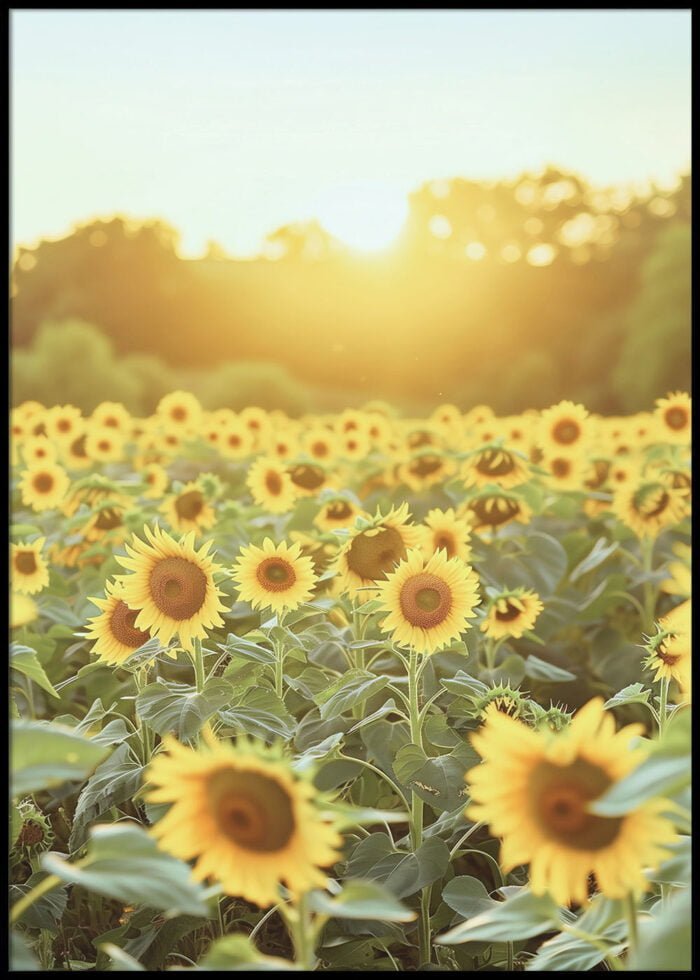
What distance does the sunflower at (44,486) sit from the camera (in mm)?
3961

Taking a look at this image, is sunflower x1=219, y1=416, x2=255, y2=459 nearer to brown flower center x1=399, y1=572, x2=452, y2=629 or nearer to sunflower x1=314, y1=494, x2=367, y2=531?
sunflower x1=314, y1=494, x2=367, y2=531

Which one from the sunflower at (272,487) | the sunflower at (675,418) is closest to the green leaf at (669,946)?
the sunflower at (272,487)

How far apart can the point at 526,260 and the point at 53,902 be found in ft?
45.1

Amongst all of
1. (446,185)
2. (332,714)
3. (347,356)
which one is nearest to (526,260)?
(446,185)

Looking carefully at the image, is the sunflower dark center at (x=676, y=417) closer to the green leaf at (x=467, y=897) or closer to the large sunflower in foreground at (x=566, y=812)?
the green leaf at (x=467, y=897)

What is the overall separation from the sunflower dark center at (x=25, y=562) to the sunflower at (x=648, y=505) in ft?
6.27

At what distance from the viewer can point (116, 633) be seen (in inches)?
76.7

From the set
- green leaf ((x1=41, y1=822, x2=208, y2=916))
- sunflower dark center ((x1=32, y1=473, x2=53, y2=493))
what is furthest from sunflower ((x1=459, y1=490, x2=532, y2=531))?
green leaf ((x1=41, y1=822, x2=208, y2=916))

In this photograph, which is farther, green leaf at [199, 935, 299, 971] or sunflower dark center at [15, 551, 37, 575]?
sunflower dark center at [15, 551, 37, 575]

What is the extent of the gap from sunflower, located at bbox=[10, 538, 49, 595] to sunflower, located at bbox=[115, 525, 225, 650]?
98 cm

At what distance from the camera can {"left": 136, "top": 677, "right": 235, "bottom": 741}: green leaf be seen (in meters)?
1.70

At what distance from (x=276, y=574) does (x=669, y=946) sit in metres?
1.37

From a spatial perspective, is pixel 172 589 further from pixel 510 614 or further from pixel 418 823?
pixel 510 614

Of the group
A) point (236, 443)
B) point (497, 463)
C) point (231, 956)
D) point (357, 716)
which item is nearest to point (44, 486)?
point (236, 443)
